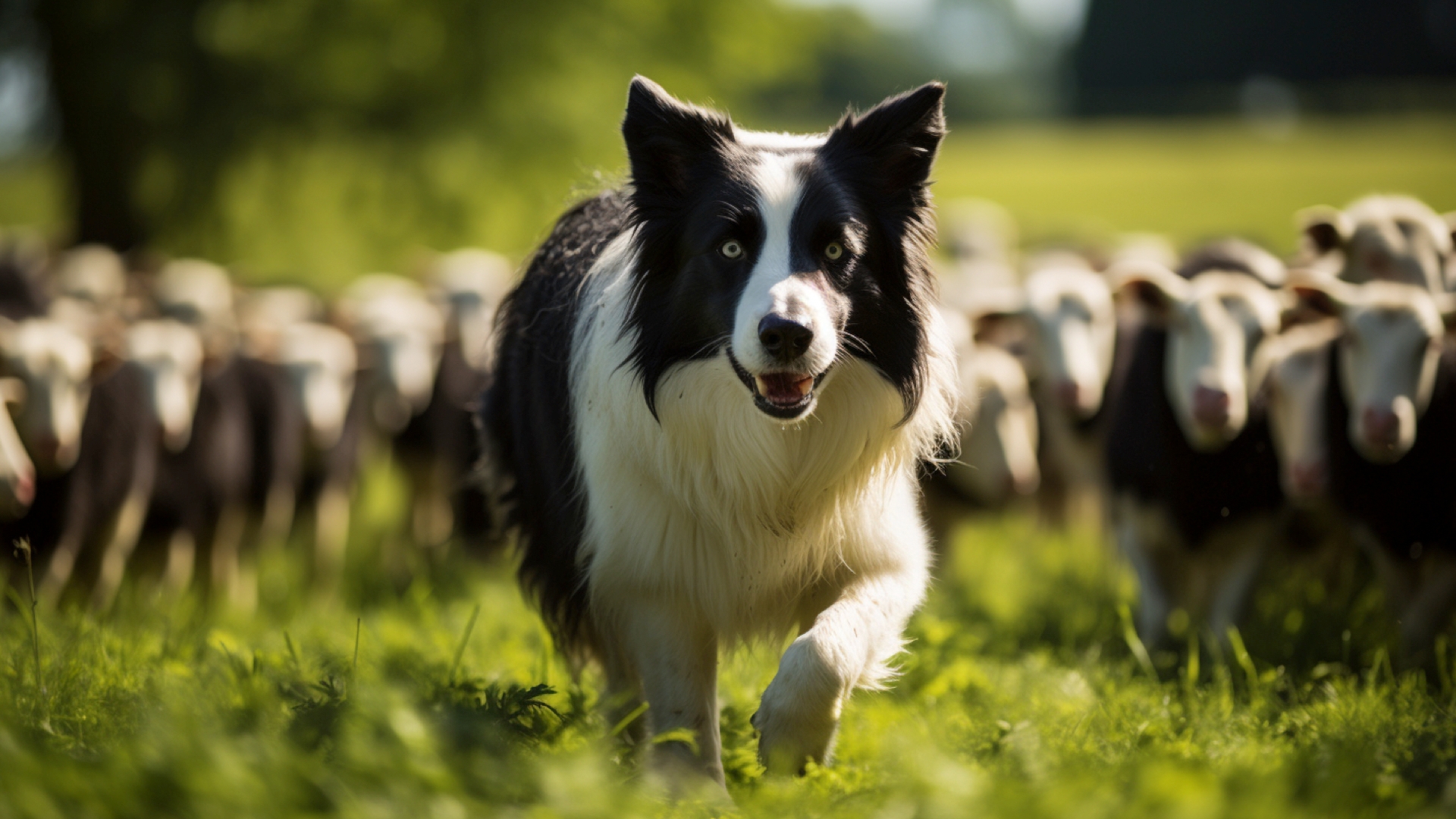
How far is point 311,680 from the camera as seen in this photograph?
13.5 feet

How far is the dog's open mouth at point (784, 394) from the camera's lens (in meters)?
3.21

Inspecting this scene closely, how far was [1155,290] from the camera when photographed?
540 cm

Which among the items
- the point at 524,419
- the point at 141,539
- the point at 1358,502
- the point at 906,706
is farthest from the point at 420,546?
the point at 1358,502

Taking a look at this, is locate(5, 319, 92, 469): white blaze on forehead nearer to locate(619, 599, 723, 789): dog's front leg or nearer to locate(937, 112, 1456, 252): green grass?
locate(619, 599, 723, 789): dog's front leg

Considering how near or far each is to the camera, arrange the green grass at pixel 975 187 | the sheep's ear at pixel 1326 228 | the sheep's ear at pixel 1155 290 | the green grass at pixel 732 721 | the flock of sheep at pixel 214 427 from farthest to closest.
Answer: the green grass at pixel 975 187 → the sheep's ear at pixel 1326 228 → the flock of sheep at pixel 214 427 → the sheep's ear at pixel 1155 290 → the green grass at pixel 732 721

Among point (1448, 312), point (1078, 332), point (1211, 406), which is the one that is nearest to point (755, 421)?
point (1211, 406)

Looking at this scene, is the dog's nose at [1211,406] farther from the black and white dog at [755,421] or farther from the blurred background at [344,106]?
the blurred background at [344,106]

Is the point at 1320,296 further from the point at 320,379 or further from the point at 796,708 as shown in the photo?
the point at 320,379

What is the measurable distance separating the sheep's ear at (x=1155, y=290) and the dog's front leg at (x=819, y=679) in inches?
101

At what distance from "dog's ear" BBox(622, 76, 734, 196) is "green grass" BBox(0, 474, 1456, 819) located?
154 centimetres

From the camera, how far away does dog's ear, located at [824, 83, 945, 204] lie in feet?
11.6

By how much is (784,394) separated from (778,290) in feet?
0.91

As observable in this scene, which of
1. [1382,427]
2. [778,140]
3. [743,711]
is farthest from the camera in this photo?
[1382,427]

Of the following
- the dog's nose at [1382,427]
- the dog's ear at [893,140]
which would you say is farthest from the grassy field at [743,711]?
the dog's ear at [893,140]
